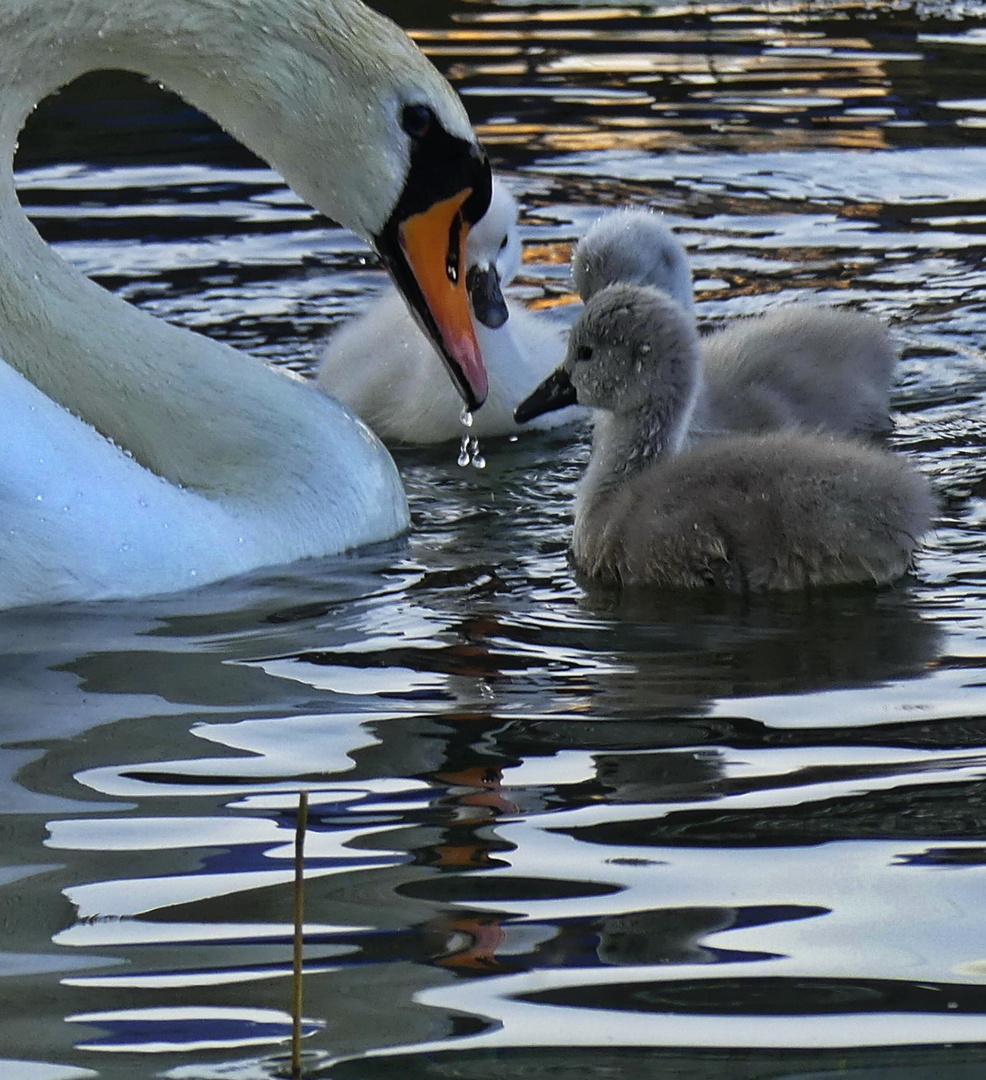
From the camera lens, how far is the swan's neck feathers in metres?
5.01

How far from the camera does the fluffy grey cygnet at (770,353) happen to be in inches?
238

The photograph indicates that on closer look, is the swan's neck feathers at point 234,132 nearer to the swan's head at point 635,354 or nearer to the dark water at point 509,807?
the dark water at point 509,807

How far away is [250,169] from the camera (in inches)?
381

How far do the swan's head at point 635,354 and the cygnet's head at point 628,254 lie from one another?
84 centimetres

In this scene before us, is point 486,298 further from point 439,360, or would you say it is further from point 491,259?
point 439,360

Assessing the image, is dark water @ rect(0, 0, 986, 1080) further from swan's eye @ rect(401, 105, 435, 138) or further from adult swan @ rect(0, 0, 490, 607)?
swan's eye @ rect(401, 105, 435, 138)

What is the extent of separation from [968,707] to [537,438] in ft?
9.20

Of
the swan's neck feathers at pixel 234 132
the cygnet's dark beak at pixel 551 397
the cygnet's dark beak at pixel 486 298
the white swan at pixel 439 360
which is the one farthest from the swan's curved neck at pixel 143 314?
the white swan at pixel 439 360

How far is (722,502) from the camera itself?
4.91m

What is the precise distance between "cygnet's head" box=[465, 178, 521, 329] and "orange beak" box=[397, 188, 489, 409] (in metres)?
1.04

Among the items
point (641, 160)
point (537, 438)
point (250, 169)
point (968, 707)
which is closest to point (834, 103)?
point (641, 160)

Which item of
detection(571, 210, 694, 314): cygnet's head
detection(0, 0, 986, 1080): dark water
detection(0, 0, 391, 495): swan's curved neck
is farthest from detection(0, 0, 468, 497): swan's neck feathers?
detection(571, 210, 694, 314): cygnet's head

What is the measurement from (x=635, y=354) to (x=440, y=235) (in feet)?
2.02

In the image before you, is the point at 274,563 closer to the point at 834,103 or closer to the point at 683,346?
the point at 683,346
